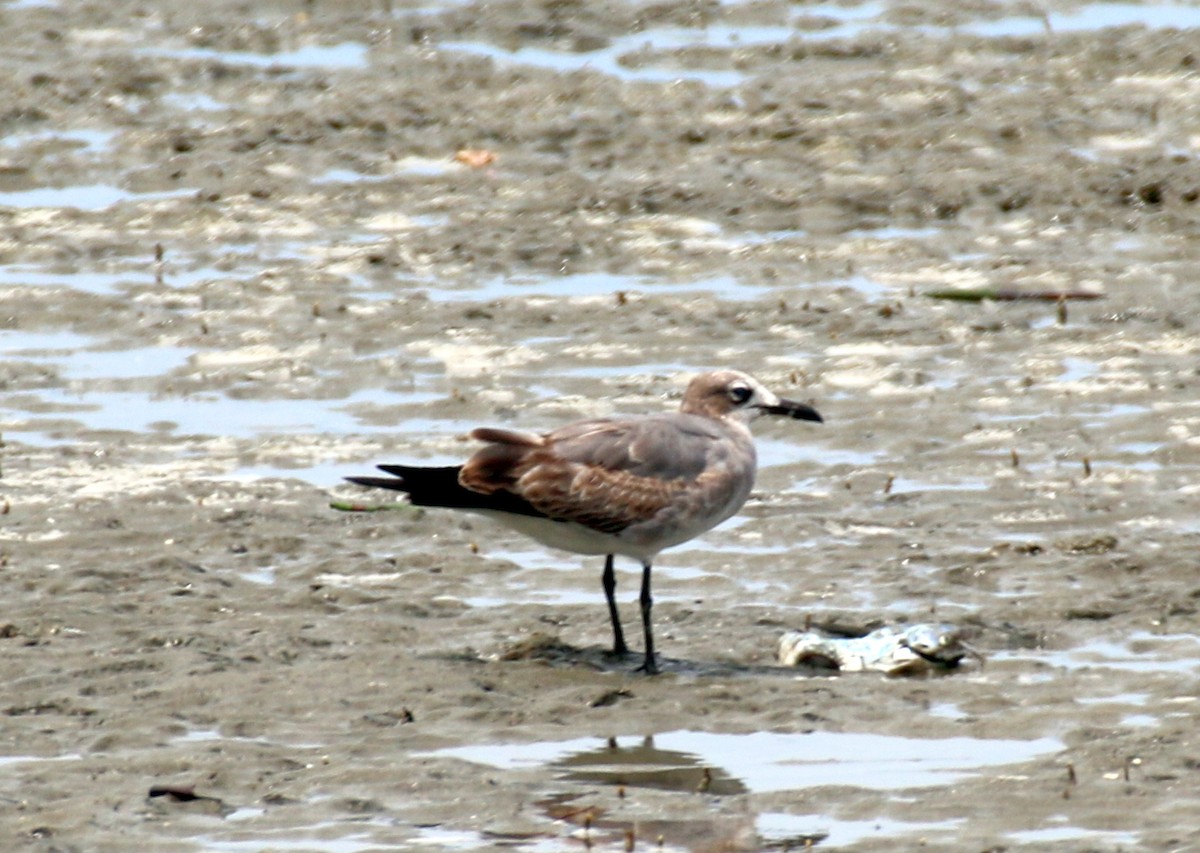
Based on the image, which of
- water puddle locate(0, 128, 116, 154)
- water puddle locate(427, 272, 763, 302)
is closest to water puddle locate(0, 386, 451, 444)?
water puddle locate(427, 272, 763, 302)

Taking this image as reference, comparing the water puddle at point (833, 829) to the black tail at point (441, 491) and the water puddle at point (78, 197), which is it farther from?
the water puddle at point (78, 197)

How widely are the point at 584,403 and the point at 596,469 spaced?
3014 mm

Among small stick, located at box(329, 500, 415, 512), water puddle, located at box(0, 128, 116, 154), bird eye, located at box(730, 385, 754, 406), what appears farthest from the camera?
water puddle, located at box(0, 128, 116, 154)

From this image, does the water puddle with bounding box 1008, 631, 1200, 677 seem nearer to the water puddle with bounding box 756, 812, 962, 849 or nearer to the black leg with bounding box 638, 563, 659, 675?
the black leg with bounding box 638, 563, 659, 675

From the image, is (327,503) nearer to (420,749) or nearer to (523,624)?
(523,624)

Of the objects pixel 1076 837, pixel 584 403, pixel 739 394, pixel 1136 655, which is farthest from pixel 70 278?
pixel 1076 837

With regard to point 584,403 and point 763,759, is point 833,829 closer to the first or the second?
point 763,759

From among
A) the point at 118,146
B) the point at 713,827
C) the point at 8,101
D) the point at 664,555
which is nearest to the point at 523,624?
the point at 664,555

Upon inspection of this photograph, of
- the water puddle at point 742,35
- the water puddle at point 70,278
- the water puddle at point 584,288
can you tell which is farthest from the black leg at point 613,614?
the water puddle at point 742,35

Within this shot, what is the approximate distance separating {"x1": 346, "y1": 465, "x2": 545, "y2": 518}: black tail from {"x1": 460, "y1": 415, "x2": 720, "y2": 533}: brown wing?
34 millimetres

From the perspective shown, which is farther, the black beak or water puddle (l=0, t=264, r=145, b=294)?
water puddle (l=0, t=264, r=145, b=294)

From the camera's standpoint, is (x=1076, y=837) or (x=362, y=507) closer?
(x=1076, y=837)

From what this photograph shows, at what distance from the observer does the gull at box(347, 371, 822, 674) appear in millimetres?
9695

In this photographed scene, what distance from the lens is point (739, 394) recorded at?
1056cm
